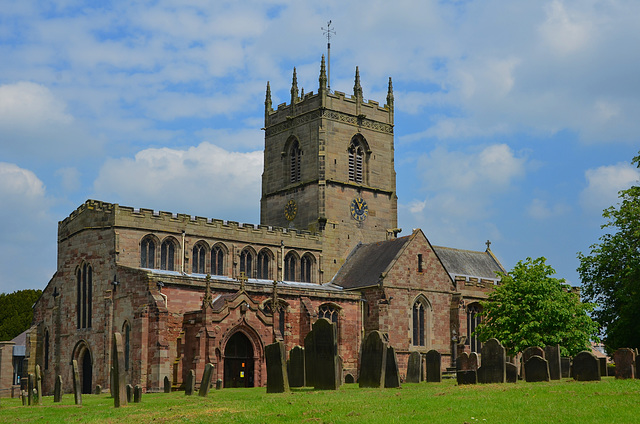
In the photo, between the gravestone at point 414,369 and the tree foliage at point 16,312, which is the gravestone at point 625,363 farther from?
the tree foliage at point 16,312

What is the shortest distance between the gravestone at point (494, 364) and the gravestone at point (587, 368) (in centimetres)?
299

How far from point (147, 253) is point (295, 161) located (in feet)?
58.2

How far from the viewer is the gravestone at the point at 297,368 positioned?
111 feet

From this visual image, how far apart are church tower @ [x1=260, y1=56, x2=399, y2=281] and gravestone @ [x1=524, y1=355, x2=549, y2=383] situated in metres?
30.9

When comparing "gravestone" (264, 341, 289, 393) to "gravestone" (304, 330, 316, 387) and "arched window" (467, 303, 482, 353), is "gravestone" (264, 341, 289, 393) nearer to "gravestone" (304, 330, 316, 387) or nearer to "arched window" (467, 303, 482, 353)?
"gravestone" (304, 330, 316, 387)

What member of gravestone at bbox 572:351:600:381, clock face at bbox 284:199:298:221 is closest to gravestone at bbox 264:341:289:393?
gravestone at bbox 572:351:600:381

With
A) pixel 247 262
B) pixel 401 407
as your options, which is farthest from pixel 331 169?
pixel 401 407

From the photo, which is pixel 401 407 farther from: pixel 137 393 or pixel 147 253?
pixel 147 253

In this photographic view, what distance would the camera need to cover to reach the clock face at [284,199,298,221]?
6506cm

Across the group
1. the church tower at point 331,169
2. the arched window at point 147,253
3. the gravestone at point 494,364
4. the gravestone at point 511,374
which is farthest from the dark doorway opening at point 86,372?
the gravestone at point 511,374

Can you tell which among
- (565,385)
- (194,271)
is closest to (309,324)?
(194,271)

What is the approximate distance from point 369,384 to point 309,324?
19862mm

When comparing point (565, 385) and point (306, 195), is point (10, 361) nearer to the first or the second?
point (306, 195)

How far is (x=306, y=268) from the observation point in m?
61.4
